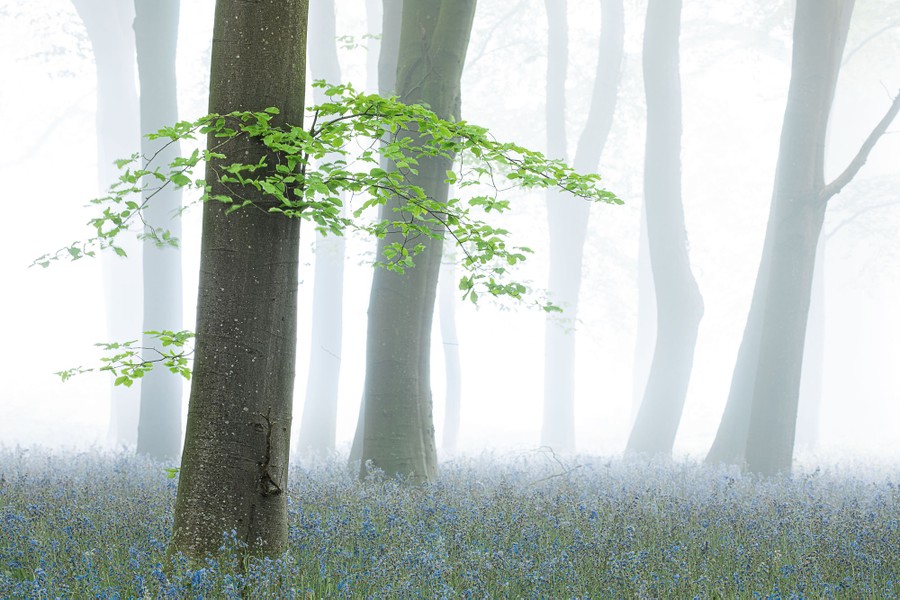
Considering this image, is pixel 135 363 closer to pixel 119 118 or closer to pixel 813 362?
pixel 119 118

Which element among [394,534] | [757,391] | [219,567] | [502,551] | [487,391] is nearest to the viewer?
[219,567]

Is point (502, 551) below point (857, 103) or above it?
below

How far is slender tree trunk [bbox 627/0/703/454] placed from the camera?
17.0 meters

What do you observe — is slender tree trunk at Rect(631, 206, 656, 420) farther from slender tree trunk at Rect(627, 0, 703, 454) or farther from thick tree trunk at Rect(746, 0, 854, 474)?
thick tree trunk at Rect(746, 0, 854, 474)

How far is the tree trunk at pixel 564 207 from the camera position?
23.2 meters

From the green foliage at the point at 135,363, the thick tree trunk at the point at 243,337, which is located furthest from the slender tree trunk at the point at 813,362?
the thick tree trunk at the point at 243,337

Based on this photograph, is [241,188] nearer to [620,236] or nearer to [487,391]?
[620,236]

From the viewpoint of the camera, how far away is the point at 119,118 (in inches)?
959

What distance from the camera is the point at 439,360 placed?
184 ft

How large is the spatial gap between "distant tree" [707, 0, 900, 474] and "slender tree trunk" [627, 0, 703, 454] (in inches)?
171

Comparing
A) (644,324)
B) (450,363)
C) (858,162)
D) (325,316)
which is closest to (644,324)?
(644,324)

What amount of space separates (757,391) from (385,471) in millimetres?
6095

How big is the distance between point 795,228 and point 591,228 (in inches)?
835

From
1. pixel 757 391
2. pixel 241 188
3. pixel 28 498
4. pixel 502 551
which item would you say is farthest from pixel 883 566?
pixel 757 391
